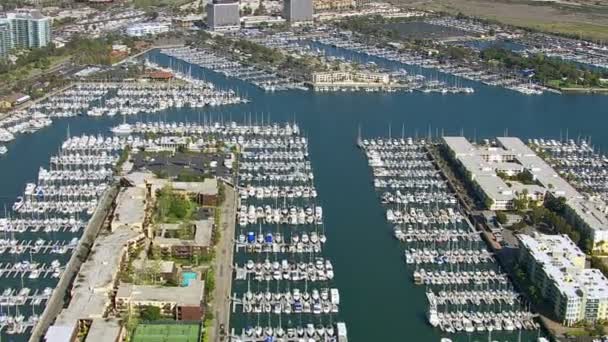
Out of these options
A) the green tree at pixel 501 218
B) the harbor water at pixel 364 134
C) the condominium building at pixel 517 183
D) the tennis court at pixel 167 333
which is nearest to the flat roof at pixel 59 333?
the tennis court at pixel 167 333

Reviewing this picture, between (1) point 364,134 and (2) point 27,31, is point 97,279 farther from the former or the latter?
(2) point 27,31

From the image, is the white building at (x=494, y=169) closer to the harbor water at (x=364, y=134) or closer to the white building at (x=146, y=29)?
the harbor water at (x=364, y=134)

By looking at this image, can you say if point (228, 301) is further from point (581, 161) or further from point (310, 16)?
point (310, 16)

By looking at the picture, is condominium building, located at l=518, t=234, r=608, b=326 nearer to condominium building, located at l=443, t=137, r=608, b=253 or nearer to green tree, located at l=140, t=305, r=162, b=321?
condominium building, located at l=443, t=137, r=608, b=253

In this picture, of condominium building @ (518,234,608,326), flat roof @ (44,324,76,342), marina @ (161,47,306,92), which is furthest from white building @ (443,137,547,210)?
flat roof @ (44,324,76,342)

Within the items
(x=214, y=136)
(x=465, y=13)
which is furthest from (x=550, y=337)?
(x=465, y=13)

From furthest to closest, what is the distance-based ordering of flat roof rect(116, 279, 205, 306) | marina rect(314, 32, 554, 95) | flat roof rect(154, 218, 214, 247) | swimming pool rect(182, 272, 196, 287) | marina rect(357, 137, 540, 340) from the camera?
1. marina rect(314, 32, 554, 95)
2. flat roof rect(154, 218, 214, 247)
3. swimming pool rect(182, 272, 196, 287)
4. marina rect(357, 137, 540, 340)
5. flat roof rect(116, 279, 205, 306)
